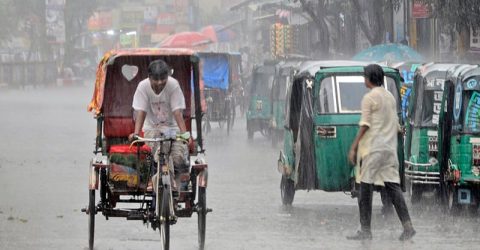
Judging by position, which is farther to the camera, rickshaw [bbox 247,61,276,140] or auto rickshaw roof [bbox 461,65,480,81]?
rickshaw [bbox 247,61,276,140]

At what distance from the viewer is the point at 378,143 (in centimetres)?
1226

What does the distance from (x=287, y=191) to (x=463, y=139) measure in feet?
8.40

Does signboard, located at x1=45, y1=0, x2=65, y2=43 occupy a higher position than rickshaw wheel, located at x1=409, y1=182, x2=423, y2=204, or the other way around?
signboard, located at x1=45, y1=0, x2=65, y2=43

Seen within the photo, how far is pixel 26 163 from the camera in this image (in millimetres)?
23422

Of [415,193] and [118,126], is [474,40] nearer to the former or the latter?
[415,193]

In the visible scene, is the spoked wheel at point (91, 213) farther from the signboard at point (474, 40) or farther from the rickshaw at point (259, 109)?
the rickshaw at point (259, 109)

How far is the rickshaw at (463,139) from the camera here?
561 inches

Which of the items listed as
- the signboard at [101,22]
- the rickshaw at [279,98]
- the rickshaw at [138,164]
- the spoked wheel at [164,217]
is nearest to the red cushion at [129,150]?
the rickshaw at [138,164]

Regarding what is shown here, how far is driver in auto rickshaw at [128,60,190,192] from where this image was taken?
1136 cm

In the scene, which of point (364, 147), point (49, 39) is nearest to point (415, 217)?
point (364, 147)

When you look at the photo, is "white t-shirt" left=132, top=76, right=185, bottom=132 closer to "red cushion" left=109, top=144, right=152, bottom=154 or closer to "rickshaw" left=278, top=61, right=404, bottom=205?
"red cushion" left=109, top=144, right=152, bottom=154

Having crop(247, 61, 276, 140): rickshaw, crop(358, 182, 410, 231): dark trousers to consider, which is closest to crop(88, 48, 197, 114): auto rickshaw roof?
crop(358, 182, 410, 231): dark trousers

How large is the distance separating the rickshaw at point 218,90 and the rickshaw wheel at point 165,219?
21.3 m

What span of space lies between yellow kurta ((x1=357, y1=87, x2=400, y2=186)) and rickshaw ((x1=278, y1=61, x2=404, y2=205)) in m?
2.12
